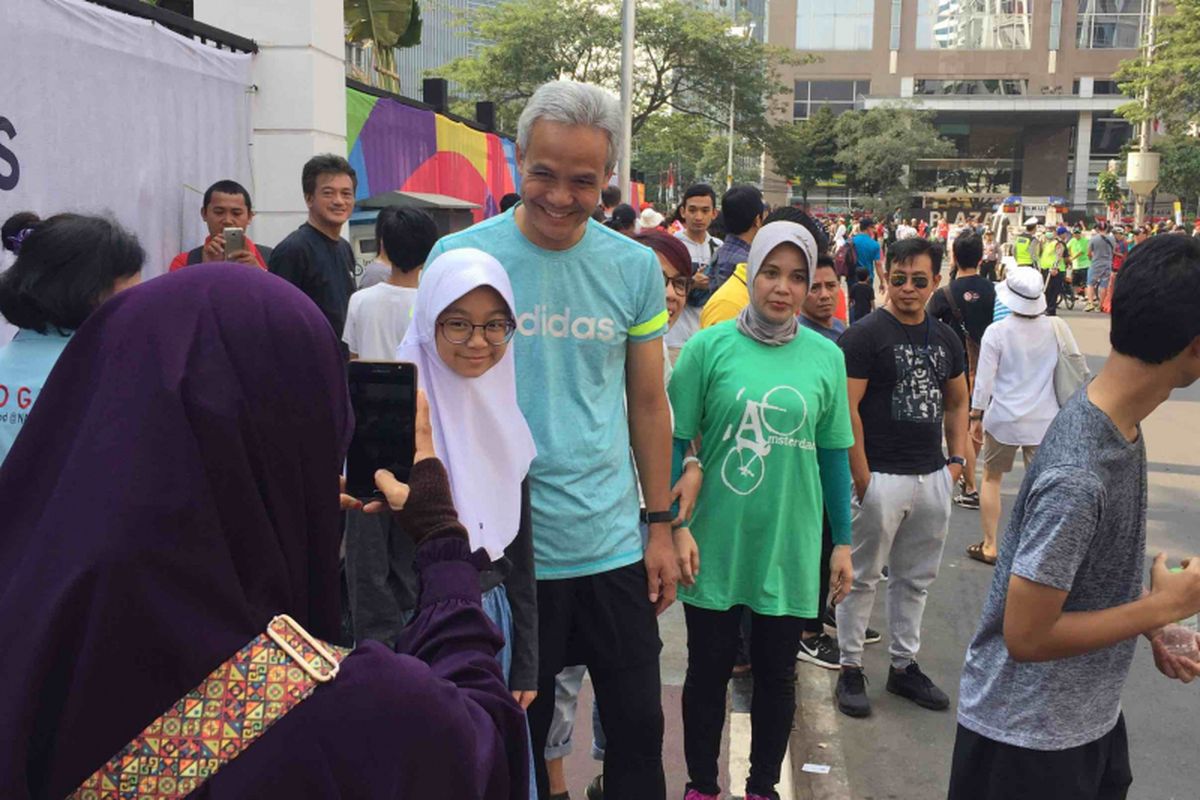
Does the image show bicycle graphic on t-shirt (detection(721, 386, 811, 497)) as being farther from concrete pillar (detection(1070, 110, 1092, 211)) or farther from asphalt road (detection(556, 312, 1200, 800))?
concrete pillar (detection(1070, 110, 1092, 211))

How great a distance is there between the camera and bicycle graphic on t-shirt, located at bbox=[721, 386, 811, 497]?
3461mm

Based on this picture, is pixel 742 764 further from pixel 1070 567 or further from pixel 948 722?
pixel 1070 567

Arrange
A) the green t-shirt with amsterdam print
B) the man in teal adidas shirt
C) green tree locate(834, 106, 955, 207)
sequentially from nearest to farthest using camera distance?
the man in teal adidas shirt
the green t-shirt with amsterdam print
green tree locate(834, 106, 955, 207)

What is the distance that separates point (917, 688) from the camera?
Answer: 182 inches

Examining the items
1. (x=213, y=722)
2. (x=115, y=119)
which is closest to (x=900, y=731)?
(x=213, y=722)

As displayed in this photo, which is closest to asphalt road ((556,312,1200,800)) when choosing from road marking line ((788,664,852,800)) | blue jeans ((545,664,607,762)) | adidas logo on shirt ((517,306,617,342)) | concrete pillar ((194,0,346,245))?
road marking line ((788,664,852,800))

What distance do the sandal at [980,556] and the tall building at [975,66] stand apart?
6478 cm

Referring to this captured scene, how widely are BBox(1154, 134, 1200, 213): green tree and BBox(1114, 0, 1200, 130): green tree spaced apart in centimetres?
1387

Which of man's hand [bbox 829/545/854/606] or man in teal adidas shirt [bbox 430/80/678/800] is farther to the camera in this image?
man's hand [bbox 829/545/854/606]

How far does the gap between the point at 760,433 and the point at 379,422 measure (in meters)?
1.74

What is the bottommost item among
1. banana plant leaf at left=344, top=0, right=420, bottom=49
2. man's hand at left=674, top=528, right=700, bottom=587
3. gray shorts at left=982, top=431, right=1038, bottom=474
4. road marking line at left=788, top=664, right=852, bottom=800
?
road marking line at left=788, top=664, right=852, bottom=800

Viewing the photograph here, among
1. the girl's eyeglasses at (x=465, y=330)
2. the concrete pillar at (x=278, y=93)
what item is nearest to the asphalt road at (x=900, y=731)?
the girl's eyeglasses at (x=465, y=330)

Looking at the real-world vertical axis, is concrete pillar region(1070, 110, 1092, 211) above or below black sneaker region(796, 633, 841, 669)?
above

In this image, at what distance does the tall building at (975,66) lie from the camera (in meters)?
70.1
